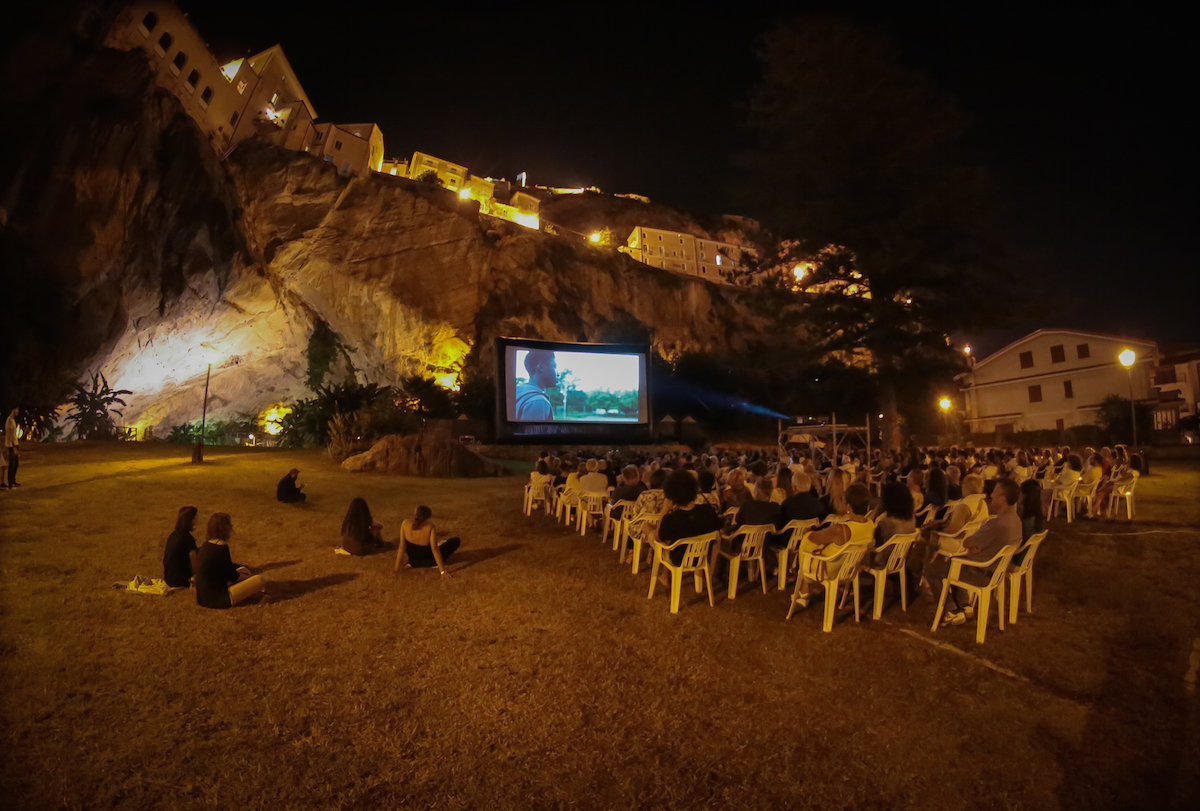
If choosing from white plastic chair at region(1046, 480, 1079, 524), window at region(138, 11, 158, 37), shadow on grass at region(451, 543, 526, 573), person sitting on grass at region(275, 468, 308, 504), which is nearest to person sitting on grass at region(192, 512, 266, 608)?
shadow on grass at region(451, 543, 526, 573)

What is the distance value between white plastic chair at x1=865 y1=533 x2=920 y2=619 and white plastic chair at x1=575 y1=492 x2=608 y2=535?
4.08 meters

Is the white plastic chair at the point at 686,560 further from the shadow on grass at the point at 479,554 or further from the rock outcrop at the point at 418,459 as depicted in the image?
the rock outcrop at the point at 418,459

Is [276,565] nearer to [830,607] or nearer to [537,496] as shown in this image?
[537,496]

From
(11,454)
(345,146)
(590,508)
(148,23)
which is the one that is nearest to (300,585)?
(590,508)

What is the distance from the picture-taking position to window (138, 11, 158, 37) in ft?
84.9

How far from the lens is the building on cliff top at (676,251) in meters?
67.2

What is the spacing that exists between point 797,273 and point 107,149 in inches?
961

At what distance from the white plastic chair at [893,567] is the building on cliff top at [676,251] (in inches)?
2442

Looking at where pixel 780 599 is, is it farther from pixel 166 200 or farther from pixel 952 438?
pixel 952 438

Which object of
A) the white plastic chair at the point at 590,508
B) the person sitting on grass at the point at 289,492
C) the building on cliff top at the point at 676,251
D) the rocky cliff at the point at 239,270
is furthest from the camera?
the building on cliff top at the point at 676,251

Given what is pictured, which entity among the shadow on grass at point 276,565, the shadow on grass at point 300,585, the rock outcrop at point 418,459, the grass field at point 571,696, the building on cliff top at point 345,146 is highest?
the building on cliff top at point 345,146

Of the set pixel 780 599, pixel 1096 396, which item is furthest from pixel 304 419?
pixel 1096 396

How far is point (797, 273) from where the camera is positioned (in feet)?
52.3

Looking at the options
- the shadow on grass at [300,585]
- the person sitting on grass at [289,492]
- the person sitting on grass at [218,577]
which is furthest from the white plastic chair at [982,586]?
the person sitting on grass at [289,492]
